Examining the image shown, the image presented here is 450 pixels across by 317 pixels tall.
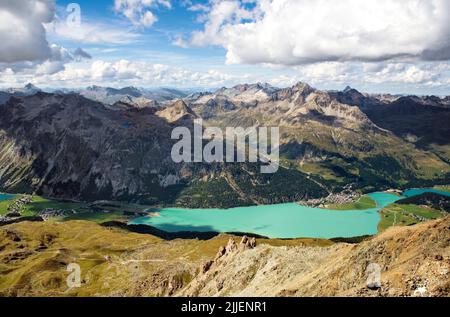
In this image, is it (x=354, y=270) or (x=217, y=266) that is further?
(x=217, y=266)

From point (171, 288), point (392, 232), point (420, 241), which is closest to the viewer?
point (420, 241)

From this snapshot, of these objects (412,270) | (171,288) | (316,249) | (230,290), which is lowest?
(171,288)

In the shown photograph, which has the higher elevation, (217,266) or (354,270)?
(354,270)

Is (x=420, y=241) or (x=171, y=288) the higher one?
(x=420, y=241)

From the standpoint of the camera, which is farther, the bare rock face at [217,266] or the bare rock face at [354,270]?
the bare rock face at [217,266]

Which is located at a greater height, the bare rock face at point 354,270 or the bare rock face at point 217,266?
the bare rock face at point 354,270

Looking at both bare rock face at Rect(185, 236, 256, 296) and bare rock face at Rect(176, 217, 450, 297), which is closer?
bare rock face at Rect(176, 217, 450, 297)

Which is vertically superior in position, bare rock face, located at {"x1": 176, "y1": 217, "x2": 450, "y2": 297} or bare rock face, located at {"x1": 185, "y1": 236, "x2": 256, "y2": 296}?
bare rock face, located at {"x1": 176, "y1": 217, "x2": 450, "y2": 297}
